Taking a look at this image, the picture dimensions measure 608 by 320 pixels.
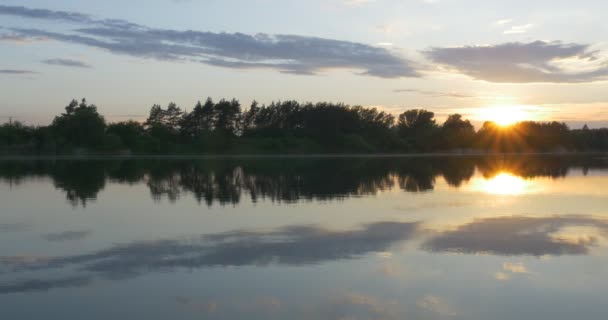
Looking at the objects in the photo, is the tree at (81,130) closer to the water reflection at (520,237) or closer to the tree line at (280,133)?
the tree line at (280,133)

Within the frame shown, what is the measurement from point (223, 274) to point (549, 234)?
920 cm

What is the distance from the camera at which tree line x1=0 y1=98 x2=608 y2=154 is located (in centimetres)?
9569

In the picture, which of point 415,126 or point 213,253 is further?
point 415,126

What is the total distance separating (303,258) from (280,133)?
10272 centimetres

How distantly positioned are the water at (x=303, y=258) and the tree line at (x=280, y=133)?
247 ft

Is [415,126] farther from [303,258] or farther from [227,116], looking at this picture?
[303,258]

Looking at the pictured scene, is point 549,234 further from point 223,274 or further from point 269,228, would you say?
point 223,274

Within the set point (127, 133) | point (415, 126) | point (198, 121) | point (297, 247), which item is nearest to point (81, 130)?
point (127, 133)

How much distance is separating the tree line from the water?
247ft

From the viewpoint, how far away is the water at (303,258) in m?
9.72

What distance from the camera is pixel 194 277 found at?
11375 mm

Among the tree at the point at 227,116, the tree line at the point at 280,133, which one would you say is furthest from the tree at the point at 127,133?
the tree at the point at 227,116

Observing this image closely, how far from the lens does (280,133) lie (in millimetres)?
115500

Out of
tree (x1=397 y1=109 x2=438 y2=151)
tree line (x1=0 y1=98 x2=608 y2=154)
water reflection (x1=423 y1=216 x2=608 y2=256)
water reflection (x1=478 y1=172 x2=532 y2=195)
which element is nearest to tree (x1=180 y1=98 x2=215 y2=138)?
tree line (x1=0 y1=98 x2=608 y2=154)
